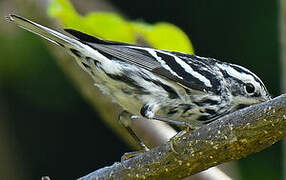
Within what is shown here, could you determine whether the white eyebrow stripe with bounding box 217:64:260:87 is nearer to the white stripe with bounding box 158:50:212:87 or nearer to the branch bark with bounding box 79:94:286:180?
the white stripe with bounding box 158:50:212:87

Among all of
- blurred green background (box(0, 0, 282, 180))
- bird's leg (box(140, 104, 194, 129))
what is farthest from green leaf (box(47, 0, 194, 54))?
blurred green background (box(0, 0, 282, 180))

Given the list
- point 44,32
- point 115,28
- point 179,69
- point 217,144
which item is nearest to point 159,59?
point 179,69

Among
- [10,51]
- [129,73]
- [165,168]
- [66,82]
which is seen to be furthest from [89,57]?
[66,82]

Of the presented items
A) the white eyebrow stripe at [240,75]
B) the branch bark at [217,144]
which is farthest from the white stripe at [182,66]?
the branch bark at [217,144]

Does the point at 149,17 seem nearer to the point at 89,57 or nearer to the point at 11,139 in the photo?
the point at 11,139

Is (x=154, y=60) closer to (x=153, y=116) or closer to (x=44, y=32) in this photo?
(x=153, y=116)

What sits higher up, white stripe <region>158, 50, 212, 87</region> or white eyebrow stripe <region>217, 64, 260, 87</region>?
white stripe <region>158, 50, 212, 87</region>
